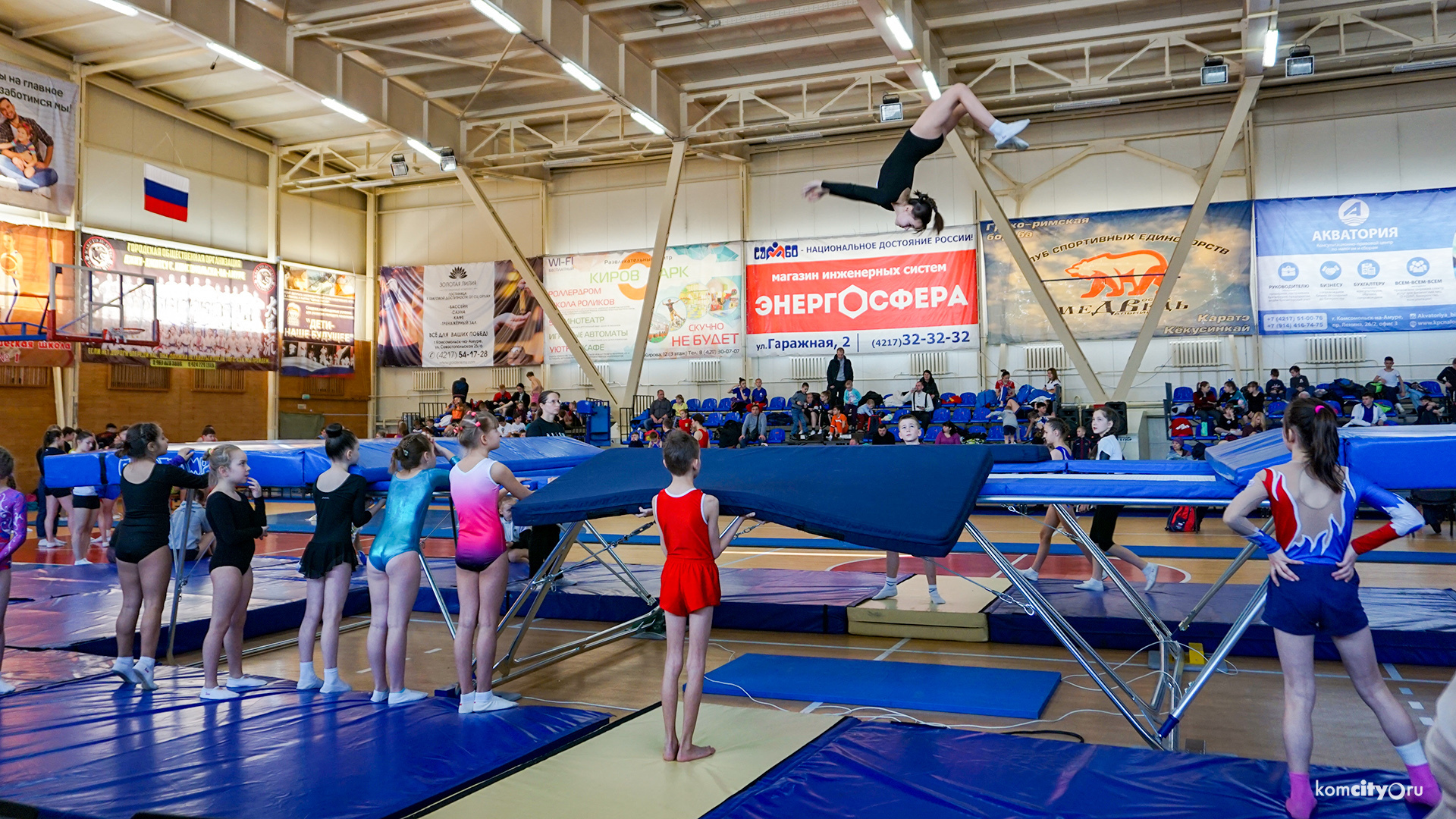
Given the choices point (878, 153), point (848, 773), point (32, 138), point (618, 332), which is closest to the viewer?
point (848, 773)

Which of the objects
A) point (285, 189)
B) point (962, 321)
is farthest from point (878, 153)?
point (285, 189)

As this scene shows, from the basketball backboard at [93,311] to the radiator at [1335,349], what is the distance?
1847 centimetres

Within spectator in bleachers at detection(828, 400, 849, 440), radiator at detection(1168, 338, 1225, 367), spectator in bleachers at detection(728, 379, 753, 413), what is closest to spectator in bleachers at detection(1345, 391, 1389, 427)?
radiator at detection(1168, 338, 1225, 367)

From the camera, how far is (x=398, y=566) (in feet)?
14.7

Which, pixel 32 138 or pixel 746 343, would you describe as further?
pixel 746 343

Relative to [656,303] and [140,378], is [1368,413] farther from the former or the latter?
[140,378]

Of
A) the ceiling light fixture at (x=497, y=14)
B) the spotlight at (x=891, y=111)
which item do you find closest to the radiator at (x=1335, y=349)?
the spotlight at (x=891, y=111)

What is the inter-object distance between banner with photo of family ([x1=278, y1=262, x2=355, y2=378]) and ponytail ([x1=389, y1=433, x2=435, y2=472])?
1728 cm

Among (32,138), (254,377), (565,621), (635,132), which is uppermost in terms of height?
(635,132)

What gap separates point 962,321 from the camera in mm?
17156

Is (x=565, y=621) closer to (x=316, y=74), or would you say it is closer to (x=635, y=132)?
(x=316, y=74)

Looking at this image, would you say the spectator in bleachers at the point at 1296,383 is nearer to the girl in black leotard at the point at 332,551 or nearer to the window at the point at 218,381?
the girl in black leotard at the point at 332,551

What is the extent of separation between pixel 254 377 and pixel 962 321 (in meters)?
14.9

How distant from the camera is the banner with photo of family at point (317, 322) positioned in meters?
20.0
